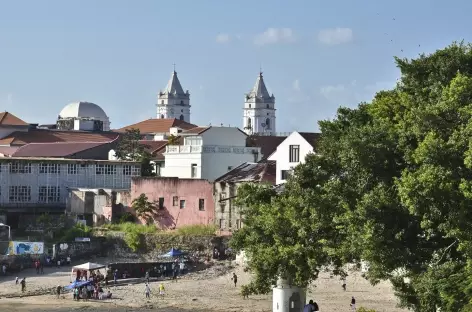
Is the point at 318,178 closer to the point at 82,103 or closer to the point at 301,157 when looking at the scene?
the point at 301,157

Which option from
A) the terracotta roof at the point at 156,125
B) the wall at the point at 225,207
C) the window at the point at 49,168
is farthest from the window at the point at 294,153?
the terracotta roof at the point at 156,125

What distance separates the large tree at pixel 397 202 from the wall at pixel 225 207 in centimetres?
3090

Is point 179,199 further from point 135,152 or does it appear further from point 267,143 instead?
point 267,143

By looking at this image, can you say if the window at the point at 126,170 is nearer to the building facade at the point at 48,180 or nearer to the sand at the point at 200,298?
the building facade at the point at 48,180

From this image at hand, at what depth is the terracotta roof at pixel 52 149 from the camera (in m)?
104

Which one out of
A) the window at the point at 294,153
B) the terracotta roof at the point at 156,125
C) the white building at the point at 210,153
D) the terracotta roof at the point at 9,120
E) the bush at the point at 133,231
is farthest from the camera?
the terracotta roof at the point at 156,125

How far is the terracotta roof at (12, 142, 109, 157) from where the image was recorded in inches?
4107

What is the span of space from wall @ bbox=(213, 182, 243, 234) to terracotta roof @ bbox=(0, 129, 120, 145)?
4543cm

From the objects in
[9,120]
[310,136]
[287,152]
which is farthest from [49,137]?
[310,136]

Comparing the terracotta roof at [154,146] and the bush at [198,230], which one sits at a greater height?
the terracotta roof at [154,146]

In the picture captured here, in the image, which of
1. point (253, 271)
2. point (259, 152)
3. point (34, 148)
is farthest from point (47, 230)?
point (253, 271)

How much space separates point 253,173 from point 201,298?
73.3 ft

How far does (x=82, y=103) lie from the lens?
186m

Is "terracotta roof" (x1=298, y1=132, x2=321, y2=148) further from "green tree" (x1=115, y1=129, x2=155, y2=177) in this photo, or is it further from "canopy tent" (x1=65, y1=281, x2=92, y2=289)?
"green tree" (x1=115, y1=129, x2=155, y2=177)
